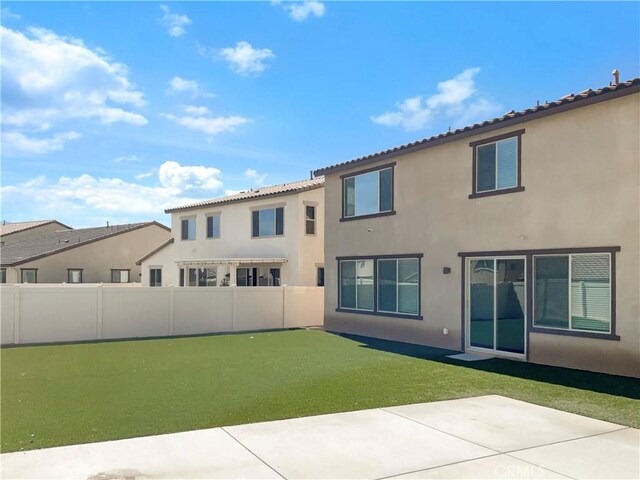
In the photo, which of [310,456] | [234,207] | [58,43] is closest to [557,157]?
[310,456]

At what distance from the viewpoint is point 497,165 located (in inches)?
516

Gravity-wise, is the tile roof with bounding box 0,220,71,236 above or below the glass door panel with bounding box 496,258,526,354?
above

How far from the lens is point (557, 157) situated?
11.6 meters

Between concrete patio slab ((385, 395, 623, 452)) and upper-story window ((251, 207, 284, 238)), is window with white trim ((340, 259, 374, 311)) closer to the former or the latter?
upper-story window ((251, 207, 284, 238))

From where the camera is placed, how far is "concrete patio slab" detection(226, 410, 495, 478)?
5.55 meters

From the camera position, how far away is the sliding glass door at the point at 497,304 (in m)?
12.4

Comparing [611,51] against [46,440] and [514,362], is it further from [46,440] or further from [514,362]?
[46,440]

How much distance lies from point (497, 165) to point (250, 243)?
625 inches

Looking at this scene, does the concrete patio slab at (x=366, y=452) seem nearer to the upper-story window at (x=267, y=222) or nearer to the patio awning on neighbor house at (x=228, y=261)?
the patio awning on neighbor house at (x=228, y=261)

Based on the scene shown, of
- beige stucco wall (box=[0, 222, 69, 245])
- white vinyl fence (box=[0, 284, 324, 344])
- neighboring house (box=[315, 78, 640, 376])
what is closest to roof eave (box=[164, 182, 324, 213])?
white vinyl fence (box=[0, 284, 324, 344])

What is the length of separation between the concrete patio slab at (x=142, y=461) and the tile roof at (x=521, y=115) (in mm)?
9469

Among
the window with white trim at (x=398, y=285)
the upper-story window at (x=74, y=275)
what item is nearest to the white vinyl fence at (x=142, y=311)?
the window with white trim at (x=398, y=285)

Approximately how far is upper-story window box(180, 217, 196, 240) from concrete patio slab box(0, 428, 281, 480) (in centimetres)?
2502

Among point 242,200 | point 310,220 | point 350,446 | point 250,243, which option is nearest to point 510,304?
point 350,446
